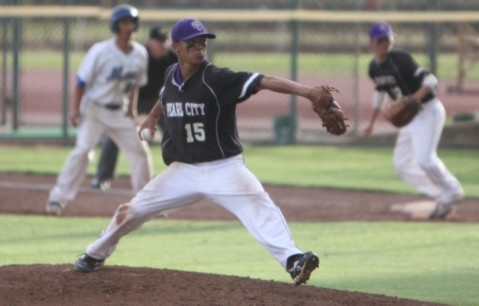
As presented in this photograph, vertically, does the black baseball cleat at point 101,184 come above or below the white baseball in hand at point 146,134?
below

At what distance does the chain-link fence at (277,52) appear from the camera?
1970cm

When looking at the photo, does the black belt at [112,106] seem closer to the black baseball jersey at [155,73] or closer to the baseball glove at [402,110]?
the black baseball jersey at [155,73]

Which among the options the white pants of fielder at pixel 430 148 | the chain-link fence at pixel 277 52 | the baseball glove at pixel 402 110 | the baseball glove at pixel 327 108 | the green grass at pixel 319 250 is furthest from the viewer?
the chain-link fence at pixel 277 52

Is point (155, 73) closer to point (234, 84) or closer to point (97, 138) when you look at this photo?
point (97, 138)

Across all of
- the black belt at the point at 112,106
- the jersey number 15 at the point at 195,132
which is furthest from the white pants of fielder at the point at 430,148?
the jersey number 15 at the point at 195,132

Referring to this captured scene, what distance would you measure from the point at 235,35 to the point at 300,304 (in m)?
22.9

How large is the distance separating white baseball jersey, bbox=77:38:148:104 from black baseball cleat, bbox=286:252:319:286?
578 cm

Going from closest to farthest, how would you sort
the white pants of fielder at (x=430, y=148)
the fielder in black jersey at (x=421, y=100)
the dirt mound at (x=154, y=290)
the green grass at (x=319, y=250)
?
the dirt mound at (x=154, y=290)
the green grass at (x=319, y=250)
the fielder in black jersey at (x=421, y=100)
the white pants of fielder at (x=430, y=148)

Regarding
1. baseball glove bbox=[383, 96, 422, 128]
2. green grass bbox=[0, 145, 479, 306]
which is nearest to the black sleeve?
green grass bbox=[0, 145, 479, 306]

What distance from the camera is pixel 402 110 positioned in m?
12.5

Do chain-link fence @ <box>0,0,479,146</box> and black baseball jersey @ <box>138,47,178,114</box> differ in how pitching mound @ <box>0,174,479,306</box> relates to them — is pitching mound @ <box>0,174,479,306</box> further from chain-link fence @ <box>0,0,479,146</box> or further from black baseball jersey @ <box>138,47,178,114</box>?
chain-link fence @ <box>0,0,479,146</box>

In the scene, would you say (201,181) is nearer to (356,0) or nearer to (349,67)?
(356,0)

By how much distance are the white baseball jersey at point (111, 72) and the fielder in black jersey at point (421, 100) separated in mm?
2600

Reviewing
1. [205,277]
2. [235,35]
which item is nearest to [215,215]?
[205,277]
